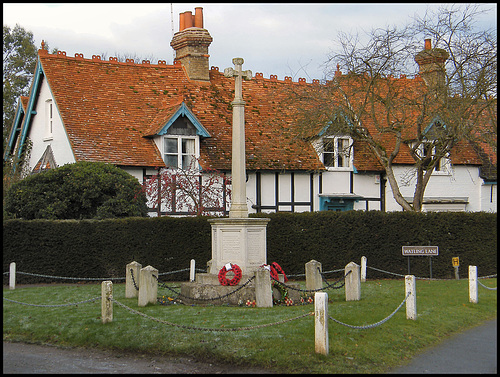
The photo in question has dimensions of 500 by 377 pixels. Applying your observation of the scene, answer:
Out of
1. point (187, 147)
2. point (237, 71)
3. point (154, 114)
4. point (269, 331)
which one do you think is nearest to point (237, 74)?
point (237, 71)

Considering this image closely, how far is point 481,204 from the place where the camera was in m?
31.9

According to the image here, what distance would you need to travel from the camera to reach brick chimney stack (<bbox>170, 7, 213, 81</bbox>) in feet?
102

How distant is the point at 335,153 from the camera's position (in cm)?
2822

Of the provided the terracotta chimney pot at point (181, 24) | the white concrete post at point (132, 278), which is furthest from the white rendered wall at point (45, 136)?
the white concrete post at point (132, 278)

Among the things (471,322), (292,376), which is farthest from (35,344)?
(471,322)

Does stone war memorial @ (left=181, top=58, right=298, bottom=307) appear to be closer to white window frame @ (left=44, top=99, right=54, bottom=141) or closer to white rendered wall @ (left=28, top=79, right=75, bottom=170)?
white rendered wall @ (left=28, top=79, right=75, bottom=170)

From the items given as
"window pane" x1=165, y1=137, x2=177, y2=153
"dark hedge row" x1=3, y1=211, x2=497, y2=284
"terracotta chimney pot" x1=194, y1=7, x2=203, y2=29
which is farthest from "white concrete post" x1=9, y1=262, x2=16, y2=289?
"terracotta chimney pot" x1=194, y1=7, x2=203, y2=29

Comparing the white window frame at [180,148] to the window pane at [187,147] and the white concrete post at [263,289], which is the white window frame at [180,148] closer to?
the window pane at [187,147]

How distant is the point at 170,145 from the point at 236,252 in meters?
12.8

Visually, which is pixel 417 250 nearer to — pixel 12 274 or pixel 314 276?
pixel 314 276

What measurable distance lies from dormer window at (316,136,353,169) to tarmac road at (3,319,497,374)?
16831 millimetres

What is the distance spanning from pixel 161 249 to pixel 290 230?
4532 millimetres

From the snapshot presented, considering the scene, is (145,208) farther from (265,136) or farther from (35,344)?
(35,344)

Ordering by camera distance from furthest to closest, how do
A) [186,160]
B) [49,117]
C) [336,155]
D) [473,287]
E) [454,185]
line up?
[454,185]
[49,117]
[336,155]
[186,160]
[473,287]
